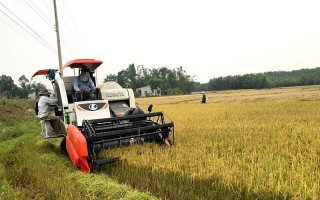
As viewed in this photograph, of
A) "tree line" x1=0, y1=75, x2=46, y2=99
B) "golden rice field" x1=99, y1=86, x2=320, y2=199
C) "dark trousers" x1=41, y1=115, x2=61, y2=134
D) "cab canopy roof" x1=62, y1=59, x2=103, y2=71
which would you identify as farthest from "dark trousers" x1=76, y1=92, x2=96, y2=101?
"tree line" x1=0, y1=75, x2=46, y2=99

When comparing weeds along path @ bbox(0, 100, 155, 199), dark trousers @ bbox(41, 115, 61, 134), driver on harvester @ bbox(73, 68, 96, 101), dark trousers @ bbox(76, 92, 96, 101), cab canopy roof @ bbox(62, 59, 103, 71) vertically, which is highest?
cab canopy roof @ bbox(62, 59, 103, 71)

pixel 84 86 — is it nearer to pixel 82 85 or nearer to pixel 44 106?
pixel 82 85

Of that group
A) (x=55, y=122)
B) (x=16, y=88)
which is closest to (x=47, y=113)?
(x=55, y=122)

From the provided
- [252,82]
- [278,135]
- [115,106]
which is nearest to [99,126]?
[115,106]

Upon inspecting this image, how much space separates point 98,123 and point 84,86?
1.65m

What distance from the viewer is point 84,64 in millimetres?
8766

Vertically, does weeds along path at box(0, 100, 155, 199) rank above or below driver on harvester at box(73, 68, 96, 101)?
below

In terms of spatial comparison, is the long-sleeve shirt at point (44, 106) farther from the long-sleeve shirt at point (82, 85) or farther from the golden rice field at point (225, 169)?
the golden rice field at point (225, 169)

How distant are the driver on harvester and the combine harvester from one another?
17 centimetres

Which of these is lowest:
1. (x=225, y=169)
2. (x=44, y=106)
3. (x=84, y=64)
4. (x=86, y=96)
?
(x=225, y=169)

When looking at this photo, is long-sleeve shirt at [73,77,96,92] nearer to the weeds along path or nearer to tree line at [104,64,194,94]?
the weeds along path

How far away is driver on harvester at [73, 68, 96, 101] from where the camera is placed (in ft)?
28.0

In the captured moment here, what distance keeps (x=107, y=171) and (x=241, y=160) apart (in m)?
2.68

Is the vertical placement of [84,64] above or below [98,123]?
above
